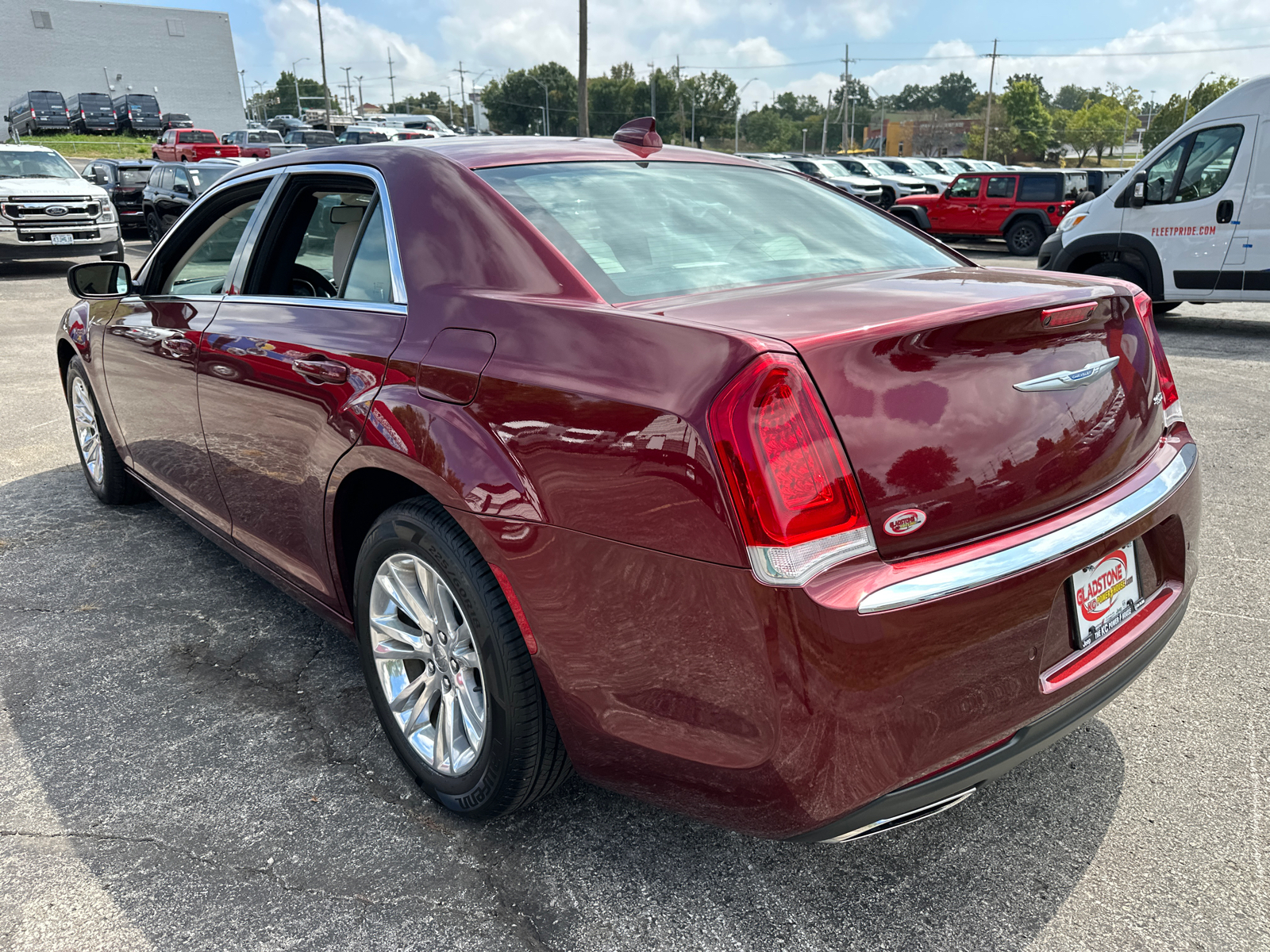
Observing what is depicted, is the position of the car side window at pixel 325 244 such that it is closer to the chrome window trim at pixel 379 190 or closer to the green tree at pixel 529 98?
the chrome window trim at pixel 379 190

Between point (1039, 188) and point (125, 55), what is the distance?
60.3 metres

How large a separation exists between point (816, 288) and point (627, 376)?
2.05ft

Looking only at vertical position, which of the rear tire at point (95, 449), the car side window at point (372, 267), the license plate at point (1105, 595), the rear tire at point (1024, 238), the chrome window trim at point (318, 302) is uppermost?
the car side window at point (372, 267)

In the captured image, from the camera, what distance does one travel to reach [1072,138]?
334 ft

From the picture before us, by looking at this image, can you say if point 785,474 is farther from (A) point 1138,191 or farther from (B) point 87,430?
(A) point 1138,191

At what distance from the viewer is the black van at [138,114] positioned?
46.4m

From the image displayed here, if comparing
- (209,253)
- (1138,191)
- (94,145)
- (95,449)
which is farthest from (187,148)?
(209,253)

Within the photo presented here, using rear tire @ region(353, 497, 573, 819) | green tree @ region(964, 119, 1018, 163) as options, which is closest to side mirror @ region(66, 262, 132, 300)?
rear tire @ region(353, 497, 573, 819)

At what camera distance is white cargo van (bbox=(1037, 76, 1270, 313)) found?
9078 millimetres

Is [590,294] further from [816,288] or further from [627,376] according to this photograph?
[816,288]

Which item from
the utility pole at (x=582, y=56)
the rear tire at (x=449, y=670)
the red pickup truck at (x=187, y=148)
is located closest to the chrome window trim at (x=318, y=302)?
the rear tire at (x=449, y=670)

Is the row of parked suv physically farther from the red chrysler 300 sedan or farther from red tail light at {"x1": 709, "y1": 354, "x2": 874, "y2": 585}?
red tail light at {"x1": 709, "y1": 354, "x2": 874, "y2": 585}

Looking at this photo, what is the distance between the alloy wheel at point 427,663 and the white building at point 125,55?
67.1m

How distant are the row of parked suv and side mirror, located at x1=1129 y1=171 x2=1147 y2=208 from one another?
148ft
